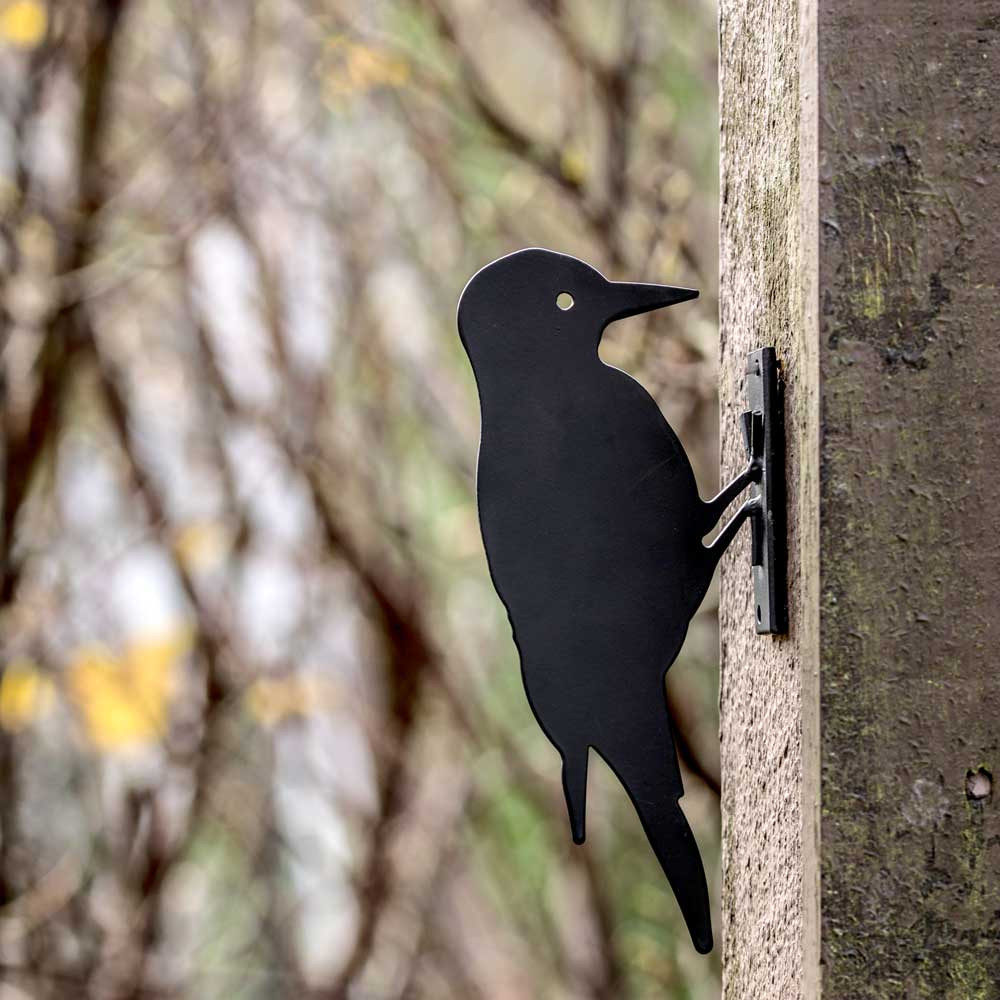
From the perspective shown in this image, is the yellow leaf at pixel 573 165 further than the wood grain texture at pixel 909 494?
Yes

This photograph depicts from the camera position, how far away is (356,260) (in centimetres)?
179

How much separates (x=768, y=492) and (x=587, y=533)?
0.33 ft

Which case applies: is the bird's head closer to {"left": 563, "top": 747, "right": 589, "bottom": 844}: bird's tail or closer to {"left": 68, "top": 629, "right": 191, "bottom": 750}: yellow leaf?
{"left": 563, "top": 747, "right": 589, "bottom": 844}: bird's tail

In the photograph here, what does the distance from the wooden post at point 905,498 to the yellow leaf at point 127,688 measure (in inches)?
55.3

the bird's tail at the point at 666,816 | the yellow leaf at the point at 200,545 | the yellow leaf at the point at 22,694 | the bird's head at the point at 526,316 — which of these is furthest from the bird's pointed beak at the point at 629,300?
the yellow leaf at the point at 22,694

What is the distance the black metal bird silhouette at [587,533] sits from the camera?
0.61m

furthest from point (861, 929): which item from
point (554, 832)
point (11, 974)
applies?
point (11, 974)

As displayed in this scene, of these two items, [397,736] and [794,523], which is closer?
[794,523]

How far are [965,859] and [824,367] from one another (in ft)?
0.82

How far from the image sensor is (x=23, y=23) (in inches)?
70.1

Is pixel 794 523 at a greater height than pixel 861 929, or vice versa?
pixel 794 523

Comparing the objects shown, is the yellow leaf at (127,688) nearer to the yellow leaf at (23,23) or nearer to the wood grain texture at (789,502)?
the yellow leaf at (23,23)

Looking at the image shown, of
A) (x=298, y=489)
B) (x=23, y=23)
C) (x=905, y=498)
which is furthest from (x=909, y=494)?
(x=23, y=23)

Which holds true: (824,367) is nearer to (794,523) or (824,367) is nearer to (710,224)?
(794,523)
